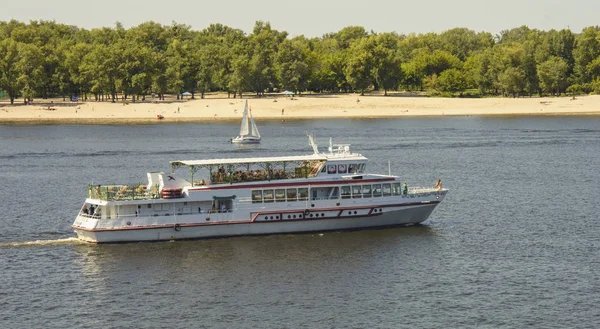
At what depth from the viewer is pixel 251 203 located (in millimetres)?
69062

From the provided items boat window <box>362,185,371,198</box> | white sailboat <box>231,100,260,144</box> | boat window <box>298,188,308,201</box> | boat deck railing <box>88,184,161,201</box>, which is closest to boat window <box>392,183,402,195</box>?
boat window <box>362,185,371,198</box>

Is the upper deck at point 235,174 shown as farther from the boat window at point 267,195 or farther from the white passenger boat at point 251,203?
the boat window at point 267,195

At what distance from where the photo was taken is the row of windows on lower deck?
228ft

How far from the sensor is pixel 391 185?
2803 inches

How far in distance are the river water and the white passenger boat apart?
3.27ft

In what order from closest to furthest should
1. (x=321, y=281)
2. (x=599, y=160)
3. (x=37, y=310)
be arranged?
(x=37, y=310)
(x=321, y=281)
(x=599, y=160)

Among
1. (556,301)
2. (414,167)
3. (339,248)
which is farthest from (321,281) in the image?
(414,167)

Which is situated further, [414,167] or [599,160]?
[599,160]

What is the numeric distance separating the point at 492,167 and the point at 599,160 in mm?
15680

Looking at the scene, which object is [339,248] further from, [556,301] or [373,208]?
[556,301]

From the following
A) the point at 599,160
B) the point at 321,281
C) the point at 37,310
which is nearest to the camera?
the point at 37,310

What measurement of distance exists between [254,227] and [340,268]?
10430mm

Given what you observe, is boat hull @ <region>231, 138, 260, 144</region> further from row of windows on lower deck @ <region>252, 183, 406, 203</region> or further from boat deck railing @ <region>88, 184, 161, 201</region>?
boat deck railing @ <region>88, 184, 161, 201</region>

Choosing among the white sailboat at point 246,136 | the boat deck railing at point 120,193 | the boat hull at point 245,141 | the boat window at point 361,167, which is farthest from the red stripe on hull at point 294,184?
the white sailboat at point 246,136
